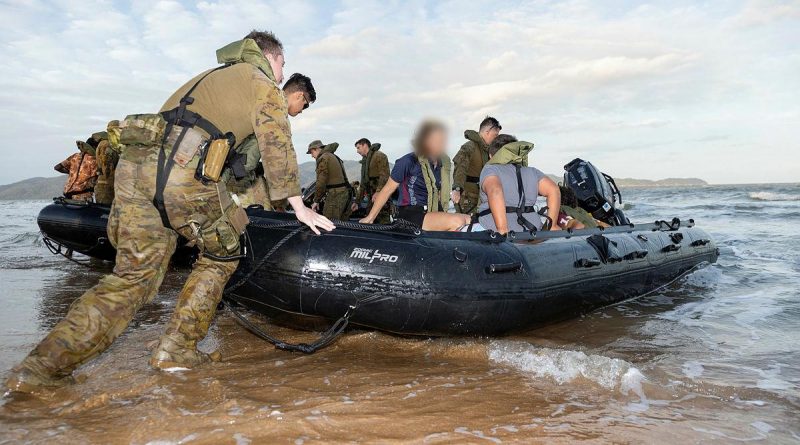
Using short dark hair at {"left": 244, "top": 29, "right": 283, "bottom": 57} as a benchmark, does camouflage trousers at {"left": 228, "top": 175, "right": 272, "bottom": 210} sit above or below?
below

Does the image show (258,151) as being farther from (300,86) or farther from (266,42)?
(266,42)

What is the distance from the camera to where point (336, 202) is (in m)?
10.3

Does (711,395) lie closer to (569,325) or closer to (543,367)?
(543,367)

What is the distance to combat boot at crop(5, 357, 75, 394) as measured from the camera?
262 centimetres

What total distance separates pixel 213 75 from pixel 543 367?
2495 millimetres

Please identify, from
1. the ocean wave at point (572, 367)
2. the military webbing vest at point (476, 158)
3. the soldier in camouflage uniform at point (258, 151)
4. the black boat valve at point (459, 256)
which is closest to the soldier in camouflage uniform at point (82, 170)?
the soldier in camouflage uniform at point (258, 151)

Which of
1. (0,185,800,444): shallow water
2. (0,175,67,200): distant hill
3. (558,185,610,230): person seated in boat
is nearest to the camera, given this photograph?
(0,185,800,444): shallow water

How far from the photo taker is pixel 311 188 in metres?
11.5

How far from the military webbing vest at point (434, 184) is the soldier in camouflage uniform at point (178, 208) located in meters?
2.37

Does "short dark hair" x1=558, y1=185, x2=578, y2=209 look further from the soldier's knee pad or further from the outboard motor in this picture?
the soldier's knee pad

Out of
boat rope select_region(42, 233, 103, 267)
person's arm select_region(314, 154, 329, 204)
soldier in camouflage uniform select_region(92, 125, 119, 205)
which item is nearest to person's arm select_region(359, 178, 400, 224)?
boat rope select_region(42, 233, 103, 267)

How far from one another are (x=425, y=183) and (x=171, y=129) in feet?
9.58

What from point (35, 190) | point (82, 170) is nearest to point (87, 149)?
point (82, 170)

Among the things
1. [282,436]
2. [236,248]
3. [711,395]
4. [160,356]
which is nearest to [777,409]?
[711,395]
